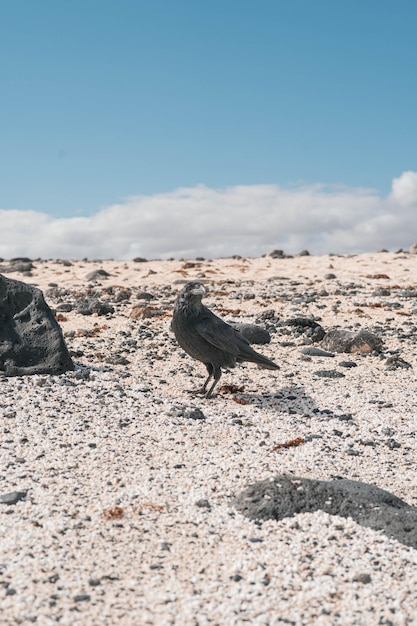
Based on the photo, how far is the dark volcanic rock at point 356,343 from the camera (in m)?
10.9

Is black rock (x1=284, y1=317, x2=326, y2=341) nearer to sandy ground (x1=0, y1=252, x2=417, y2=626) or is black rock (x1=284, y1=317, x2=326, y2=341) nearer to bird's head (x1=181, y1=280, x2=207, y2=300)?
sandy ground (x1=0, y1=252, x2=417, y2=626)

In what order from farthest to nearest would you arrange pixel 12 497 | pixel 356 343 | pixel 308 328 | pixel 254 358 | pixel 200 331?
pixel 308 328 → pixel 356 343 → pixel 254 358 → pixel 200 331 → pixel 12 497

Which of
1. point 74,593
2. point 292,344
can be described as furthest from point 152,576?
point 292,344

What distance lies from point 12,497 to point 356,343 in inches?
273

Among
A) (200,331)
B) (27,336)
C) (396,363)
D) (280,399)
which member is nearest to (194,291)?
(200,331)

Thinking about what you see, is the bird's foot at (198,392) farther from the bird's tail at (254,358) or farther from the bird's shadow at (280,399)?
the bird's tail at (254,358)

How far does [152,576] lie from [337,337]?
24.0 feet

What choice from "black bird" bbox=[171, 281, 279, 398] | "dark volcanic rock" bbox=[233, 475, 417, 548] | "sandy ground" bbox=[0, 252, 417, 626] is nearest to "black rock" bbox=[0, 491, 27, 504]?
"sandy ground" bbox=[0, 252, 417, 626]

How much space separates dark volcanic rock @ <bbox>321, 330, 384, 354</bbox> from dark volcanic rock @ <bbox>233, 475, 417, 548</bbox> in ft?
17.7

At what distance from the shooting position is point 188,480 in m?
5.80

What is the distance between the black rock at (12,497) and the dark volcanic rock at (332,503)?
1.72m

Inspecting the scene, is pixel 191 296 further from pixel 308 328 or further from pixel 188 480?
pixel 308 328

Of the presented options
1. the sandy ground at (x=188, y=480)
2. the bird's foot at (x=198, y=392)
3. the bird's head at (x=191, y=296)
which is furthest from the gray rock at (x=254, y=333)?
the bird's head at (x=191, y=296)

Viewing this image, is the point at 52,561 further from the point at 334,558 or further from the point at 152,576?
the point at 334,558
